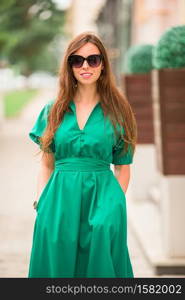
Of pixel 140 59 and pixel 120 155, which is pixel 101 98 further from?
pixel 140 59

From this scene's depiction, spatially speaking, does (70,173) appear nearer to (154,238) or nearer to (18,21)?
(154,238)

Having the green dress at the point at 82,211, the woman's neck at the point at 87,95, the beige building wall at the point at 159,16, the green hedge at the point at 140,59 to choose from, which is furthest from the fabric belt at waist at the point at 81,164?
the beige building wall at the point at 159,16

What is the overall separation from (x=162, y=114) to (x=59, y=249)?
275 cm

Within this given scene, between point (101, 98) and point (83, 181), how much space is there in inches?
18.7

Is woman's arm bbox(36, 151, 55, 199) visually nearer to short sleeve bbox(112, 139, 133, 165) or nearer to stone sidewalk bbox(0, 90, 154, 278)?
short sleeve bbox(112, 139, 133, 165)

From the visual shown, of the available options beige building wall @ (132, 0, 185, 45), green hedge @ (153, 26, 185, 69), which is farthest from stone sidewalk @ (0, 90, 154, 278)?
beige building wall @ (132, 0, 185, 45)

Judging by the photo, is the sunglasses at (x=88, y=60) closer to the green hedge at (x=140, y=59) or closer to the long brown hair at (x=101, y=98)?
the long brown hair at (x=101, y=98)

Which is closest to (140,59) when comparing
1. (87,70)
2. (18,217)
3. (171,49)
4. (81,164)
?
(18,217)

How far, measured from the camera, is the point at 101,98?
3775mm

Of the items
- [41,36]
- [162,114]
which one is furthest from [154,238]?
[41,36]

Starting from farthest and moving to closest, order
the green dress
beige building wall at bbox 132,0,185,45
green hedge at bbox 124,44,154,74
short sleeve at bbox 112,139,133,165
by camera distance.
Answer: beige building wall at bbox 132,0,185,45, green hedge at bbox 124,44,154,74, short sleeve at bbox 112,139,133,165, the green dress

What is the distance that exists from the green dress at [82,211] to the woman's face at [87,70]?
0.54ft

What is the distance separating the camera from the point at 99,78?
3.83m

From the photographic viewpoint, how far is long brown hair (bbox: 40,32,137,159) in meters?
3.67
